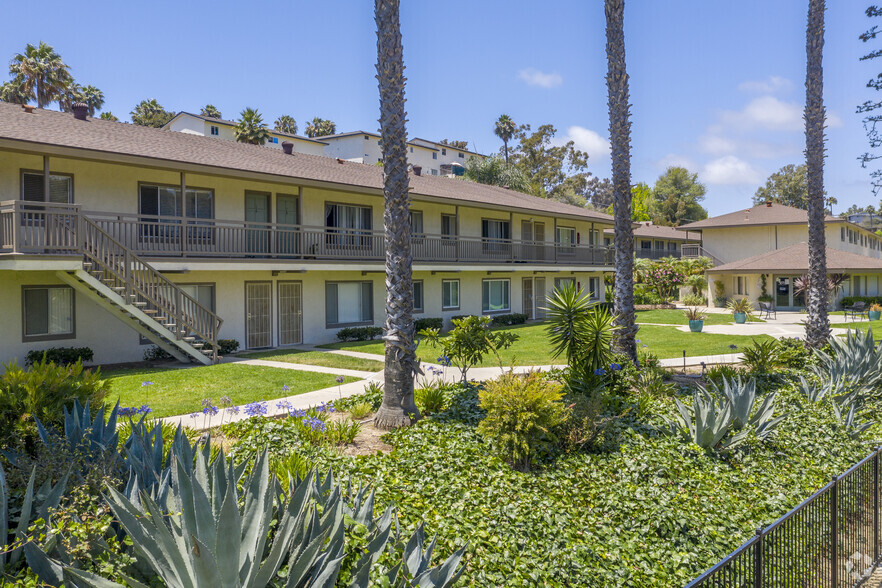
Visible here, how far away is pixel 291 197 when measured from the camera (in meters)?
22.6

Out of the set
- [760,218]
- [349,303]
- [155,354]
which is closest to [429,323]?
[349,303]

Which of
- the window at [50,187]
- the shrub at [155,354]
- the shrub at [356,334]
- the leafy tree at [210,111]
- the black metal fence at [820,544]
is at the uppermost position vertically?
the leafy tree at [210,111]

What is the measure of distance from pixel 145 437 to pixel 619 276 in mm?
10588

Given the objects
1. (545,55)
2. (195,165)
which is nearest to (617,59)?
(545,55)

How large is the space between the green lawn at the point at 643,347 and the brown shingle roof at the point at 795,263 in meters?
16.6

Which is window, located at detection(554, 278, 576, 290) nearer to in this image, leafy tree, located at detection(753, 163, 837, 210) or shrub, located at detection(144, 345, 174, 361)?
shrub, located at detection(144, 345, 174, 361)

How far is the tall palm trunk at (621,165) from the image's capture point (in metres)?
13.4

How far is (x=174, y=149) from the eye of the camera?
1947 centimetres

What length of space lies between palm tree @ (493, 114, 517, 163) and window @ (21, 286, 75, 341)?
63105 mm

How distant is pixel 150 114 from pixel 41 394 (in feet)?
→ 210

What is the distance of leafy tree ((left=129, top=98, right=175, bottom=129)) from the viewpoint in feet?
199

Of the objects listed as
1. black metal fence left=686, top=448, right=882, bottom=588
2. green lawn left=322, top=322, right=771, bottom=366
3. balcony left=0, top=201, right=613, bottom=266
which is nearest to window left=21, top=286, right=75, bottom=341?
balcony left=0, top=201, right=613, bottom=266

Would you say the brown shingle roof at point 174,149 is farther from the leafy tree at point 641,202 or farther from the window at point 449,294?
the leafy tree at point 641,202

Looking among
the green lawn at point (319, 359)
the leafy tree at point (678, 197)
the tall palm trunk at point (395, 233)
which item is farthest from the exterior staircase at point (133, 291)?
the leafy tree at point (678, 197)
